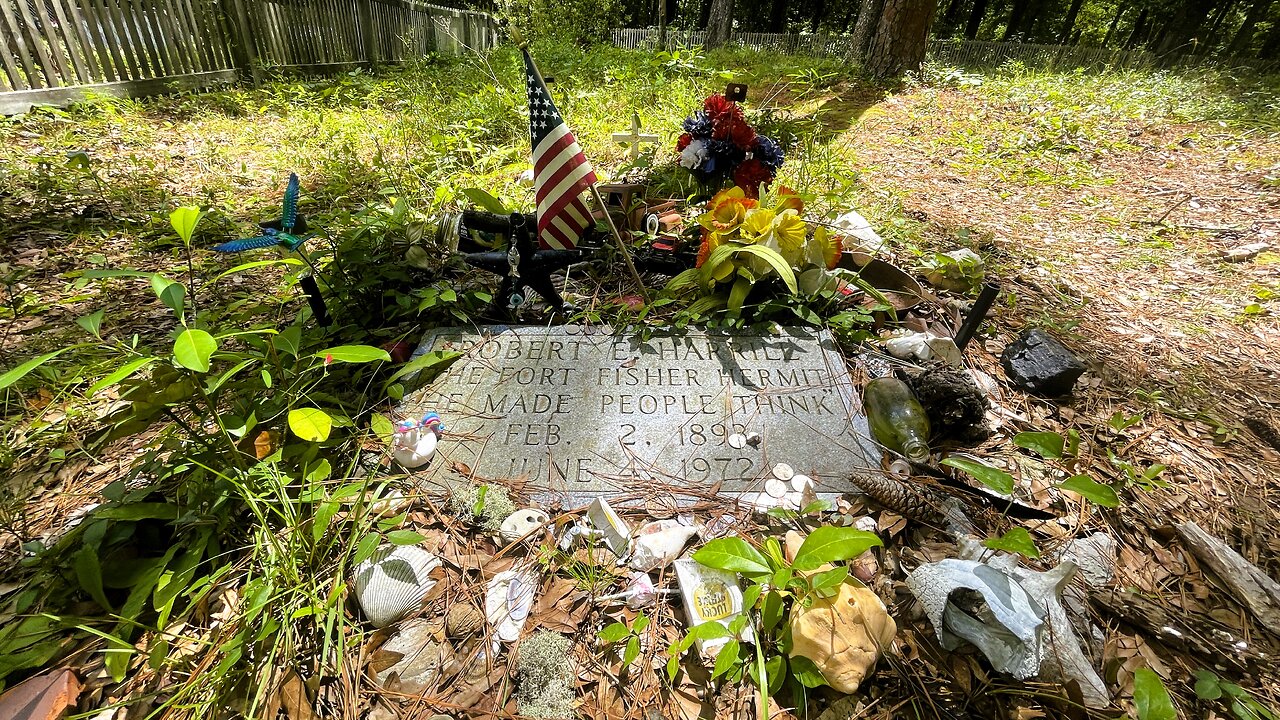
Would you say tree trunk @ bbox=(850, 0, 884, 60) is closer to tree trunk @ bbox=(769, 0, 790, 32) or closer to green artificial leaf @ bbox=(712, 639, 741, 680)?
green artificial leaf @ bbox=(712, 639, 741, 680)

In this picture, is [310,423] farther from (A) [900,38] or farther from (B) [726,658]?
(A) [900,38]

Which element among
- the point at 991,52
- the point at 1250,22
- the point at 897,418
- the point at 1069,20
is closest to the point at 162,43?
the point at 897,418

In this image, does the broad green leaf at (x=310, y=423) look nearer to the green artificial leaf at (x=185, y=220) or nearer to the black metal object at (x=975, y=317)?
the green artificial leaf at (x=185, y=220)

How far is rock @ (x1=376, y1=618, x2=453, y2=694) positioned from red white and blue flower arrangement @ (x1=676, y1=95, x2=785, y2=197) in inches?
93.0

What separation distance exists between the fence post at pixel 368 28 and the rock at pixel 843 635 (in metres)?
9.48

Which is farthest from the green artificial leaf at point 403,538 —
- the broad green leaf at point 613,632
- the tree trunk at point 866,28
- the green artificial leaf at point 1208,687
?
the tree trunk at point 866,28

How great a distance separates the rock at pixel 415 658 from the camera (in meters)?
1.04

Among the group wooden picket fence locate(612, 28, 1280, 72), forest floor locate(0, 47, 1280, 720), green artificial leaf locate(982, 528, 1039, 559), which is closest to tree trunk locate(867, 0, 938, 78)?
forest floor locate(0, 47, 1280, 720)

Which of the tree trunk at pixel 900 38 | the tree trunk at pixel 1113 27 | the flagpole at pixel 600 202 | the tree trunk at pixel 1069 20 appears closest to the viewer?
the flagpole at pixel 600 202

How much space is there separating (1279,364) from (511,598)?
9.25ft

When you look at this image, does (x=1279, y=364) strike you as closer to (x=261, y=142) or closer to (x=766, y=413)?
(x=766, y=413)

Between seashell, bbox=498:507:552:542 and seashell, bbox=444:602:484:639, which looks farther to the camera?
seashell, bbox=498:507:552:542

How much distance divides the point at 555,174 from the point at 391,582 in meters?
1.52

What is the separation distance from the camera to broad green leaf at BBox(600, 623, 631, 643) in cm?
105
